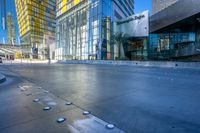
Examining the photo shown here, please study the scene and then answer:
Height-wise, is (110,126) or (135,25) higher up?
(135,25)

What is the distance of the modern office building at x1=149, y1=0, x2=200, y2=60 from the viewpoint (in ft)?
83.7

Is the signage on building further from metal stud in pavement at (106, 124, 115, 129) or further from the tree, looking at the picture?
metal stud in pavement at (106, 124, 115, 129)

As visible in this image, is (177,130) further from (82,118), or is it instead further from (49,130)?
(49,130)

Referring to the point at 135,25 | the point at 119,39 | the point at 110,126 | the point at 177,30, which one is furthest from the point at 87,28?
the point at 110,126

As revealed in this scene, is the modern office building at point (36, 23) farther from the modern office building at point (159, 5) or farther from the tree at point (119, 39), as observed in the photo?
the modern office building at point (159, 5)

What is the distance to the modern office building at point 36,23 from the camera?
88669 millimetres

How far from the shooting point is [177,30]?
38.9m

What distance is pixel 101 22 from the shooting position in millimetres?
46219

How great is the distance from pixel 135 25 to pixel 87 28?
1364 centimetres

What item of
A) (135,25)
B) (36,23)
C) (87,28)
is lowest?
(87,28)

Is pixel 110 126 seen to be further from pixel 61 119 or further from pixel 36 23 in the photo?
pixel 36 23

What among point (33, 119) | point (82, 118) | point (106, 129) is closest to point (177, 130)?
point (106, 129)

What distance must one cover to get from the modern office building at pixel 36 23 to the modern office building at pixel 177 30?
173 ft

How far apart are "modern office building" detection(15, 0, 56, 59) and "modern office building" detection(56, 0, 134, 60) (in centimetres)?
2201
